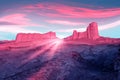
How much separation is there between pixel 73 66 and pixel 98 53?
25292 millimetres

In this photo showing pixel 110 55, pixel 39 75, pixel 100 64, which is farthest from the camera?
pixel 110 55

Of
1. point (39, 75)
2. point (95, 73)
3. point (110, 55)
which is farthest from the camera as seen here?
point (110, 55)

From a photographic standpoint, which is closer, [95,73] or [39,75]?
[39,75]

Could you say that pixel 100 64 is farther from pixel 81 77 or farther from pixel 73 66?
pixel 81 77

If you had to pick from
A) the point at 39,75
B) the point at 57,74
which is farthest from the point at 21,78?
the point at 57,74

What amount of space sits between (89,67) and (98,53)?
65.4 ft

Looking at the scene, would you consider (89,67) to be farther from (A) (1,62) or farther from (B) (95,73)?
(A) (1,62)

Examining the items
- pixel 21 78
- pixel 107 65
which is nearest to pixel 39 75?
pixel 21 78

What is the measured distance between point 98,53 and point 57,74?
3397 centimetres

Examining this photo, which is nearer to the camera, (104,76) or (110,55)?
(104,76)

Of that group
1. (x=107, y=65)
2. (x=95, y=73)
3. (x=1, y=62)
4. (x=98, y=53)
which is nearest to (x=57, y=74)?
(x=95, y=73)

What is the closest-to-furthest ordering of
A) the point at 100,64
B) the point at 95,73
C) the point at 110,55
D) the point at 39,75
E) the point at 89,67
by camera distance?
the point at 39,75 → the point at 95,73 → the point at 89,67 → the point at 100,64 → the point at 110,55

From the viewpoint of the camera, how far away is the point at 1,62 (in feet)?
296

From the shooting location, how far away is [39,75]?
67250 millimetres
